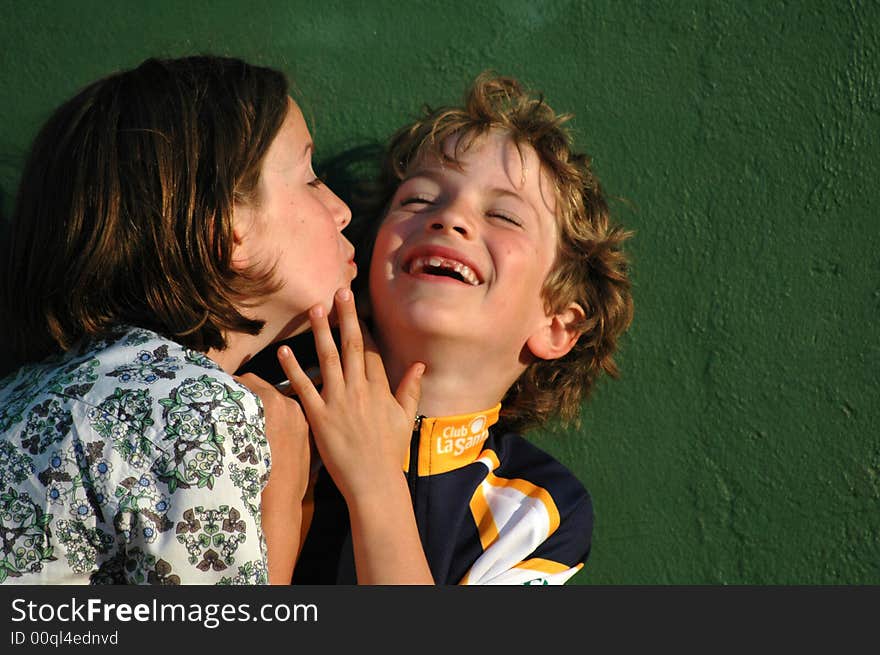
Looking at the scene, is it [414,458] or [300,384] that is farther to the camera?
[414,458]

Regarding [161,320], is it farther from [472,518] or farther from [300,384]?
[472,518]

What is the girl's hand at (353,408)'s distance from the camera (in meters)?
2.10

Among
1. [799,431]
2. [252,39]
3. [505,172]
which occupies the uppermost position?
[252,39]

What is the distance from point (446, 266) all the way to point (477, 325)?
148 millimetres

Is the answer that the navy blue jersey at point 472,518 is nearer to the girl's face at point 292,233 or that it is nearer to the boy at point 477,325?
the boy at point 477,325

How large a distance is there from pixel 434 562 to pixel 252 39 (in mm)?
1357

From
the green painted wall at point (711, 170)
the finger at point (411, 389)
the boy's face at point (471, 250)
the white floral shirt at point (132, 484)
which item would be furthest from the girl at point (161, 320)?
the green painted wall at point (711, 170)

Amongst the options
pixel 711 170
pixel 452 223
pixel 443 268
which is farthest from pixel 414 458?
pixel 711 170

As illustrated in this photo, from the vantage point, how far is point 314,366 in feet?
8.30

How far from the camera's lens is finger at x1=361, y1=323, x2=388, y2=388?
2266mm

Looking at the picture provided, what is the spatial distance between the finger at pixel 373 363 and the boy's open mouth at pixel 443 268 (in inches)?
8.3

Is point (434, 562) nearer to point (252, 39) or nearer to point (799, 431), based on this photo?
point (799, 431)

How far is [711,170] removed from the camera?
2.56 meters

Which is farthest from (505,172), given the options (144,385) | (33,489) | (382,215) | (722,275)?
(33,489)
